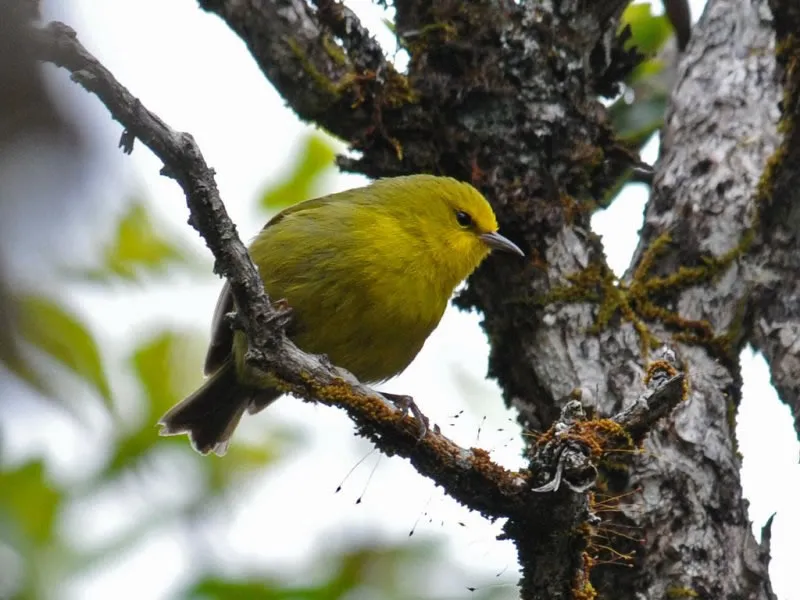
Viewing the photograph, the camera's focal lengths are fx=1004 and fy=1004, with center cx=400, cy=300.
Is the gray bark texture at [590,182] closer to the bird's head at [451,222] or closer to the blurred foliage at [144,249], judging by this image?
the bird's head at [451,222]

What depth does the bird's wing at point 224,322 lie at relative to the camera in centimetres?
506

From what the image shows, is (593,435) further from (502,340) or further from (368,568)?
(502,340)

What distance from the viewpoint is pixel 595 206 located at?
482 centimetres

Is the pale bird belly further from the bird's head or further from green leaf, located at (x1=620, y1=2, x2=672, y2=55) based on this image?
green leaf, located at (x1=620, y1=2, x2=672, y2=55)

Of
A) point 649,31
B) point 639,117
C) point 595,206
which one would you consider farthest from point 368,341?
point 649,31

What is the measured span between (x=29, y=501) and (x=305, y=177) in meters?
2.87

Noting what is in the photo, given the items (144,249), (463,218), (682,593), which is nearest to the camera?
(682,593)

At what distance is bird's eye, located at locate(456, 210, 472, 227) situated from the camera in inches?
207

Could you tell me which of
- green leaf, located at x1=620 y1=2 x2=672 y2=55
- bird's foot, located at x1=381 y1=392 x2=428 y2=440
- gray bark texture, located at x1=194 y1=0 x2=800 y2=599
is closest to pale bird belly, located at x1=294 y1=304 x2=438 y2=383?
gray bark texture, located at x1=194 y1=0 x2=800 y2=599

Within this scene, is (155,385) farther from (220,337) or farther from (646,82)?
(646,82)

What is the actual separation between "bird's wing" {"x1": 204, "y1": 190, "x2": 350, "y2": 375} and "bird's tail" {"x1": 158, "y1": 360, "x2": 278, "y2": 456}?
0.08m

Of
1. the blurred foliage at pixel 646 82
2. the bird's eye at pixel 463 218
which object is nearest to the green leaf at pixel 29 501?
the bird's eye at pixel 463 218

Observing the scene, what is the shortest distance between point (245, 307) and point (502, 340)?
5.00 ft

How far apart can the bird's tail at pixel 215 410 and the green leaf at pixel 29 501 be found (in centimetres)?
81
